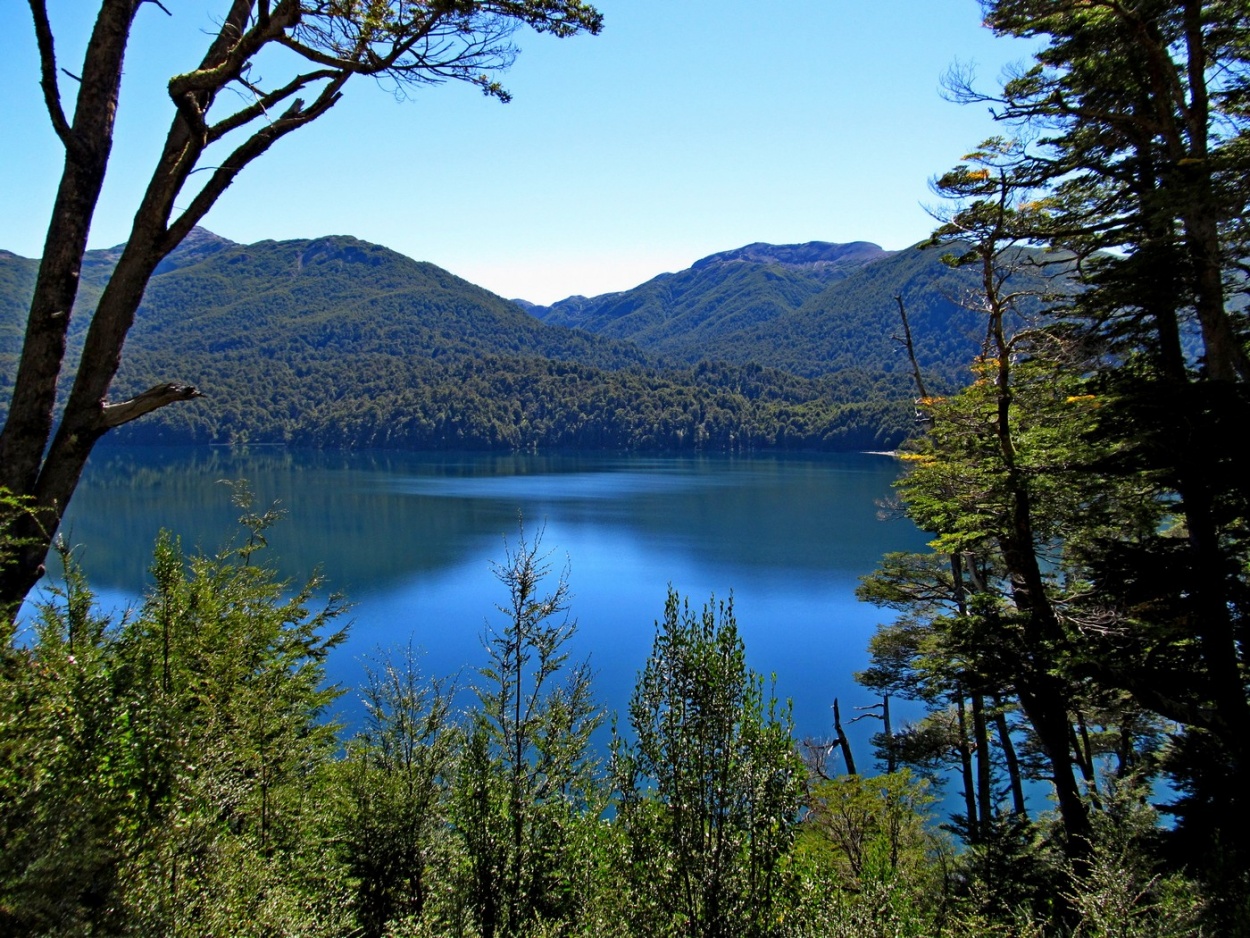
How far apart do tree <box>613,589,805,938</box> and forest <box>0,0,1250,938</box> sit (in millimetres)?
23

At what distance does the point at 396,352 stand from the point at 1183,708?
202 m

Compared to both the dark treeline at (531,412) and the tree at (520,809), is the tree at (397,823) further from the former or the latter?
the dark treeline at (531,412)

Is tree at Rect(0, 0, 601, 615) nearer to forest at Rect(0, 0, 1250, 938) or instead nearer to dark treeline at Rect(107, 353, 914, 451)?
forest at Rect(0, 0, 1250, 938)

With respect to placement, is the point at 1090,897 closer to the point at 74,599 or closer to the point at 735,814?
the point at 735,814

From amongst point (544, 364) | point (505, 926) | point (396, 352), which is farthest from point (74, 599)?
point (396, 352)

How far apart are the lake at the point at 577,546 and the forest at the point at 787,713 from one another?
153 cm

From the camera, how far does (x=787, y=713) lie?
17.4ft

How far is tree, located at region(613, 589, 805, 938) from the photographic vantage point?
4762mm

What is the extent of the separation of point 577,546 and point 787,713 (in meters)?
37.7

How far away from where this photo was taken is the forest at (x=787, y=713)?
3.90 metres

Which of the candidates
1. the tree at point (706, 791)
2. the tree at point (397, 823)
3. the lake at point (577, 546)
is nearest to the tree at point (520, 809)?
the tree at point (397, 823)

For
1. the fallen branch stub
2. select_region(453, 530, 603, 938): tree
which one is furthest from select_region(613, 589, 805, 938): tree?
the fallen branch stub

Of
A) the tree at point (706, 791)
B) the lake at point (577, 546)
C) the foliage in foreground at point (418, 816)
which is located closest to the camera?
the foliage in foreground at point (418, 816)

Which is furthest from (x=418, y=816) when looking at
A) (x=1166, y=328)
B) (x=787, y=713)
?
(x=1166, y=328)
